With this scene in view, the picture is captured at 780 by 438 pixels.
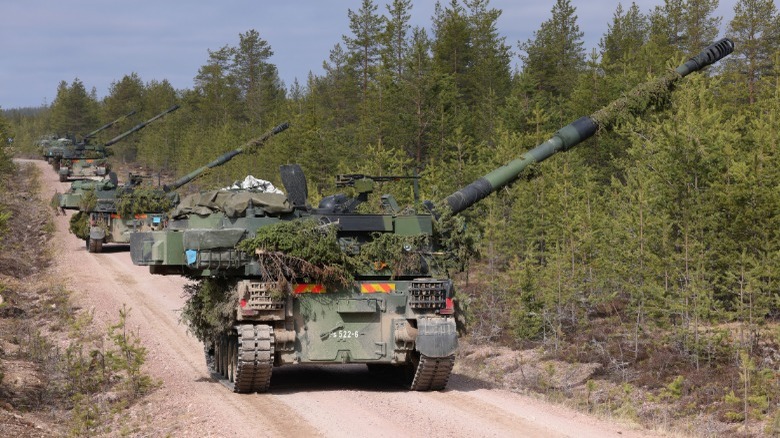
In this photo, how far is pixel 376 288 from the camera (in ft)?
41.8

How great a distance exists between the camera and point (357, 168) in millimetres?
35281

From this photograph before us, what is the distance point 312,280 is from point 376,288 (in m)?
0.86

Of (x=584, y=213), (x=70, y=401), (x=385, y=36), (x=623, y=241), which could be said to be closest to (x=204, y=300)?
(x=70, y=401)

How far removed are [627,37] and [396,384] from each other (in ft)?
118

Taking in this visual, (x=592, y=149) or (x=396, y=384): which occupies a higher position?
(x=592, y=149)

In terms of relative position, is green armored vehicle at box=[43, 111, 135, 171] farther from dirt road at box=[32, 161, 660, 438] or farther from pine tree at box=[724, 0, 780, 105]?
dirt road at box=[32, 161, 660, 438]

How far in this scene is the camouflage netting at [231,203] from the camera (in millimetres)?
12914

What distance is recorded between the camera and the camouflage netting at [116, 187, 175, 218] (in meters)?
32.8

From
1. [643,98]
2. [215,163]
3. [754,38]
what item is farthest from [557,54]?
[643,98]

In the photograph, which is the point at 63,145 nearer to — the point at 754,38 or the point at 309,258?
the point at 754,38

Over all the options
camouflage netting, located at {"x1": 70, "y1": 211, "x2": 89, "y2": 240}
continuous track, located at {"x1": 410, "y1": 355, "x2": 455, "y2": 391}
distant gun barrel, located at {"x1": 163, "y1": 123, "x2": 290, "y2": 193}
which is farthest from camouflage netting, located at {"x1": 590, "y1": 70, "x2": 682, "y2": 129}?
camouflage netting, located at {"x1": 70, "y1": 211, "x2": 89, "y2": 240}

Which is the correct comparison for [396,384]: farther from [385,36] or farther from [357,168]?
[385,36]

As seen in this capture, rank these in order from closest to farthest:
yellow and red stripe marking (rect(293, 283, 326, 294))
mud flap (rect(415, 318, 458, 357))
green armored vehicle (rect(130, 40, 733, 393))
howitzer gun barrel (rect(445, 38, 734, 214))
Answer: mud flap (rect(415, 318, 458, 357)) → green armored vehicle (rect(130, 40, 733, 393)) → yellow and red stripe marking (rect(293, 283, 326, 294)) → howitzer gun barrel (rect(445, 38, 734, 214))

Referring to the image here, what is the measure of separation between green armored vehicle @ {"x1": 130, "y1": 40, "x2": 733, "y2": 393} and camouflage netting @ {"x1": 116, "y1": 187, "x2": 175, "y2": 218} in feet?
65.6
